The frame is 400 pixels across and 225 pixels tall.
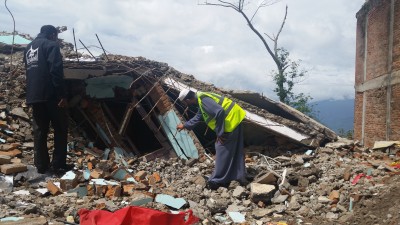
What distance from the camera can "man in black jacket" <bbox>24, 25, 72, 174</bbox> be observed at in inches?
185

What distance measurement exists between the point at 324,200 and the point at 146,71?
13.9 ft

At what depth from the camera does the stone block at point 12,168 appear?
4.58m

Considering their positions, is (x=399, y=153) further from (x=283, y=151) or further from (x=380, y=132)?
(x=380, y=132)

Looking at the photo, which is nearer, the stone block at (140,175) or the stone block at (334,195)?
the stone block at (334,195)

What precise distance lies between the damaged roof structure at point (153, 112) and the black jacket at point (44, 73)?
6.47 feet

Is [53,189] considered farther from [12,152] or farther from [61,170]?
[12,152]

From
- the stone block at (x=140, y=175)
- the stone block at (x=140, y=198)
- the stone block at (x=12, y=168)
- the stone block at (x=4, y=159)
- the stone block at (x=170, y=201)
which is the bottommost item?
the stone block at (x=170, y=201)

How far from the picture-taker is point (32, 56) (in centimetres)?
482

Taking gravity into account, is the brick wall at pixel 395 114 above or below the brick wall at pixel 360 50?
below

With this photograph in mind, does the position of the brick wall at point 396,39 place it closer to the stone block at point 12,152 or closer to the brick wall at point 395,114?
the brick wall at point 395,114

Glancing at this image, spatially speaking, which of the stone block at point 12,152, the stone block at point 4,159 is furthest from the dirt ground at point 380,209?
the stone block at point 12,152

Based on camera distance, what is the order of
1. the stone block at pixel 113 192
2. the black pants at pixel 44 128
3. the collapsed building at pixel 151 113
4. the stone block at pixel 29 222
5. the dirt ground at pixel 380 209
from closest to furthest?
the stone block at pixel 29 222
the dirt ground at pixel 380 209
the stone block at pixel 113 192
the black pants at pixel 44 128
the collapsed building at pixel 151 113

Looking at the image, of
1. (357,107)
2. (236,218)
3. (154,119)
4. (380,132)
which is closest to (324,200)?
(236,218)

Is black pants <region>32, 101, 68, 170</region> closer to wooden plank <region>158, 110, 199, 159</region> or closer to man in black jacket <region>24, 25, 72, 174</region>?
man in black jacket <region>24, 25, 72, 174</region>
